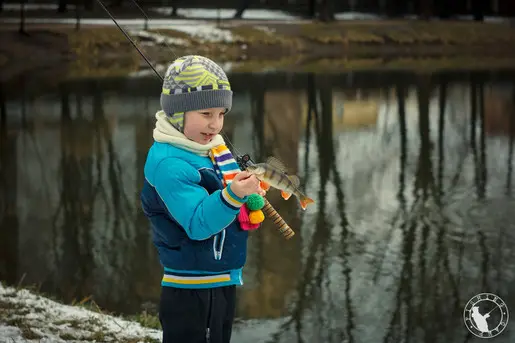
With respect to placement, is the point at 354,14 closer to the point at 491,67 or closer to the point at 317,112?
the point at 491,67

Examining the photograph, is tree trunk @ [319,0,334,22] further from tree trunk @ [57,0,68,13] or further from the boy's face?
the boy's face

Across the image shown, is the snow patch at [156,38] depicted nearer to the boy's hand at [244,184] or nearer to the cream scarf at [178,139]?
the cream scarf at [178,139]

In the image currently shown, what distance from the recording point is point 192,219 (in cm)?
360

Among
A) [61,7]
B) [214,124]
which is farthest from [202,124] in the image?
[61,7]

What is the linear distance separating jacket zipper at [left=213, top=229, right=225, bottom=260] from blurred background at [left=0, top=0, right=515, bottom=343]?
0.36 m

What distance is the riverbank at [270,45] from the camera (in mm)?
36312

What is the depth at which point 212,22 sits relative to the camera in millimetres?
47594

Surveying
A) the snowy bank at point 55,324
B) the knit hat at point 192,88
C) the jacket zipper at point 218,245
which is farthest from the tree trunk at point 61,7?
the jacket zipper at point 218,245

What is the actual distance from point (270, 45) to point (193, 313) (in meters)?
40.1

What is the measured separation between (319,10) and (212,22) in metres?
6.07

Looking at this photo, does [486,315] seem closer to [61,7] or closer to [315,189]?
[315,189]

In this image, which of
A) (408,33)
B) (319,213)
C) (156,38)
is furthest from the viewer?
(408,33)

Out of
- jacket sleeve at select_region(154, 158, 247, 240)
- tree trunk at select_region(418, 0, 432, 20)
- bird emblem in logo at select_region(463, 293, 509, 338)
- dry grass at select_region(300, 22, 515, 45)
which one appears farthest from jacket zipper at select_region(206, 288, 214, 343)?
tree trunk at select_region(418, 0, 432, 20)

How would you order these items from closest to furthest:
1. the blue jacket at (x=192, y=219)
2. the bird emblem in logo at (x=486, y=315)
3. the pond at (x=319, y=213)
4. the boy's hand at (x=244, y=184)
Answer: the boy's hand at (x=244, y=184), the blue jacket at (x=192, y=219), the bird emblem in logo at (x=486, y=315), the pond at (x=319, y=213)
